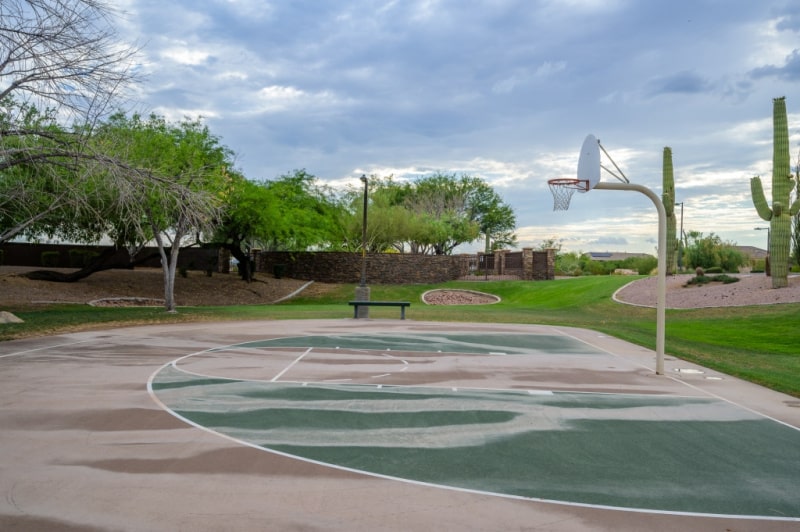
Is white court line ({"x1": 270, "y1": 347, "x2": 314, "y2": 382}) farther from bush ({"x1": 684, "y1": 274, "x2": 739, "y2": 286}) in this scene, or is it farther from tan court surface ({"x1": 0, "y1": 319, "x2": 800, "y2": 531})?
bush ({"x1": 684, "y1": 274, "x2": 739, "y2": 286})

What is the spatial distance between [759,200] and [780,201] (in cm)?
155

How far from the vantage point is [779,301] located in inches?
1078

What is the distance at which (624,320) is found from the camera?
95.1 feet

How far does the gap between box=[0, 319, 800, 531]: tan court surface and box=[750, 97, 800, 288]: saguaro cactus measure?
17576 millimetres

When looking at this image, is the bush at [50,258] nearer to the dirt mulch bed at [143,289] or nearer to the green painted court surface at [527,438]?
the dirt mulch bed at [143,289]

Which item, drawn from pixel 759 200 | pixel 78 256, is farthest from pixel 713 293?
pixel 78 256

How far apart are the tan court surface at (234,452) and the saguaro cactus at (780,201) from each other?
17576 millimetres

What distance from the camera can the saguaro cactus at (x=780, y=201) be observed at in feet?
93.2

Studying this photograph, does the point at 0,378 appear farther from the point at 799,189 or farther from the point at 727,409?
the point at 799,189

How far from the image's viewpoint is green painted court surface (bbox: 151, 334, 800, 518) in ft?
19.8

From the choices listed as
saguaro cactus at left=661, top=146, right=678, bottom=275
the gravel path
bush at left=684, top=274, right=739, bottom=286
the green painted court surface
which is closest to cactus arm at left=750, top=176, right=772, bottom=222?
the gravel path

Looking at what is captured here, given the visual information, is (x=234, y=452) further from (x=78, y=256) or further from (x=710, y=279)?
(x=78, y=256)

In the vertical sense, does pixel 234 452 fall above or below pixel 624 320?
above

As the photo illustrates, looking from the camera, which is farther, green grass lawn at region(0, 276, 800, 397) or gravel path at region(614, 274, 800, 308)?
gravel path at region(614, 274, 800, 308)
